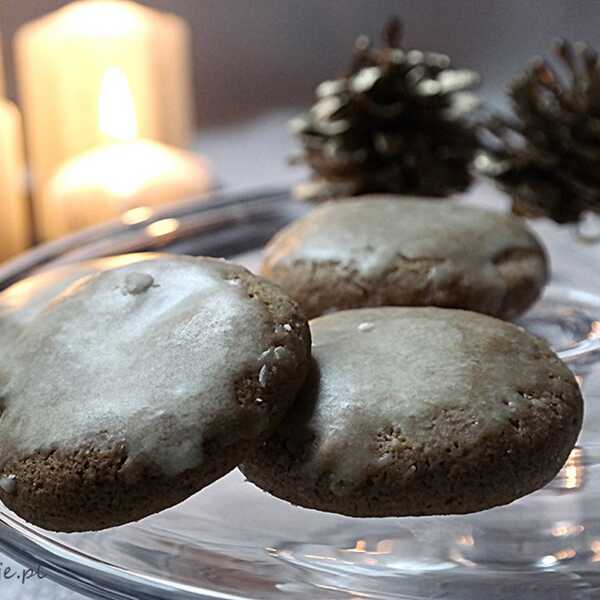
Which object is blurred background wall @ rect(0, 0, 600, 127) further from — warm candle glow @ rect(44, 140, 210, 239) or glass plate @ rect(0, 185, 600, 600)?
glass plate @ rect(0, 185, 600, 600)

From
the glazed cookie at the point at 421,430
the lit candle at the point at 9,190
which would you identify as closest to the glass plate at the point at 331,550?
the glazed cookie at the point at 421,430

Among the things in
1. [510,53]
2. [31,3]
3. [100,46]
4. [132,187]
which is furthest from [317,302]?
[31,3]

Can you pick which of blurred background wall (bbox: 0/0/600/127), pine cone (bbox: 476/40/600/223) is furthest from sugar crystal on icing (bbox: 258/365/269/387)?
blurred background wall (bbox: 0/0/600/127)

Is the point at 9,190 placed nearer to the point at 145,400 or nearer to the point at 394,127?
the point at 394,127

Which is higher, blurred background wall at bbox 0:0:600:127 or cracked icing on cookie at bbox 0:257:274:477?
cracked icing on cookie at bbox 0:257:274:477

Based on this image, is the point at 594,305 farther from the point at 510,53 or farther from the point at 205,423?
the point at 510,53

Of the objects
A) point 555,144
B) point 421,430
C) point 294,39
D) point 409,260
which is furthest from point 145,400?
point 294,39
